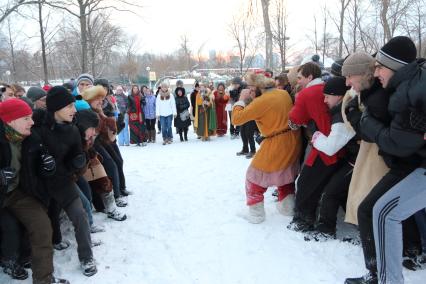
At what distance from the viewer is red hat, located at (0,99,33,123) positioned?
3.19 m

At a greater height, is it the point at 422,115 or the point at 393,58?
the point at 393,58

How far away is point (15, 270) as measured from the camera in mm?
3406

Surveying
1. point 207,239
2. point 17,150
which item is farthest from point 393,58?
point 17,150

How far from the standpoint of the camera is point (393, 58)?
8.79 feet

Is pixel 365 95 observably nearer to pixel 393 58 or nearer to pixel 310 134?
pixel 393 58

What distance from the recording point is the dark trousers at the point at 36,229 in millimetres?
3168

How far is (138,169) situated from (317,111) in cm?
481

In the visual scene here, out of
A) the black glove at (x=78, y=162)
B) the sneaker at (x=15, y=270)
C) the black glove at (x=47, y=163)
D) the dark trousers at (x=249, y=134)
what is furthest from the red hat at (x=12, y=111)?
the dark trousers at (x=249, y=134)

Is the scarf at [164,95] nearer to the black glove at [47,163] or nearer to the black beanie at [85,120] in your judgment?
the black beanie at [85,120]

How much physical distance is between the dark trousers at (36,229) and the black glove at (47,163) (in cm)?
32

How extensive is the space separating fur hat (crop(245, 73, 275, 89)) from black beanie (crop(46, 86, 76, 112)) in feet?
6.73

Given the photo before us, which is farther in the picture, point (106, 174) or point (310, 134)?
point (106, 174)

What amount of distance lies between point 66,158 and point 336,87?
105 inches

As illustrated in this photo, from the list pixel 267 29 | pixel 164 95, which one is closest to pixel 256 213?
pixel 164 95
